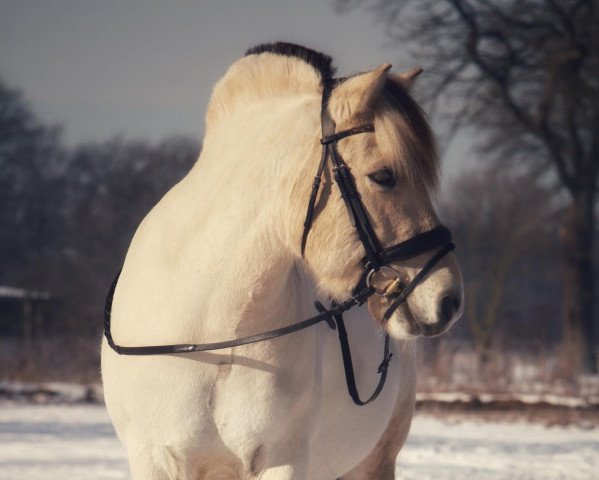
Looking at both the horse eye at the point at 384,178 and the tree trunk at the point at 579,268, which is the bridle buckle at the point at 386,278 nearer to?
the horse eye at the point at 384,178

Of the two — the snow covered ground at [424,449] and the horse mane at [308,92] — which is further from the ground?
the horse mane at [308,92]

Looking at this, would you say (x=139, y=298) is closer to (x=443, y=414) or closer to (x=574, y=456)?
(x=574, y=456)

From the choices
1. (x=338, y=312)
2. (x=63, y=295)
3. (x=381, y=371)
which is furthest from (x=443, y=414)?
(x=63, y=295)

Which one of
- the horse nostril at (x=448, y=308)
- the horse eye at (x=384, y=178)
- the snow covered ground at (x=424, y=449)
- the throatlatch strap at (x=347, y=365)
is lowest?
the snow covered ground at (x=424, y=449)

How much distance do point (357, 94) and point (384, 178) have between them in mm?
310

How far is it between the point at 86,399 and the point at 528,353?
→ 7.44 meters

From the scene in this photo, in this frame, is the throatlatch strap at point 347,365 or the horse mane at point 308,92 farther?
the throatlatch strap at point 347,365

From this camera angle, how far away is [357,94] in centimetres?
304

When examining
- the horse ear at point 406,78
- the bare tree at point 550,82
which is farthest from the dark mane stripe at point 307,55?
the bare tree at point 550,82

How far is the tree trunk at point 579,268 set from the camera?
18.1 metres

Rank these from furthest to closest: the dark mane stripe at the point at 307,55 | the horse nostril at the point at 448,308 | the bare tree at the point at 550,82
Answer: the bare tree at the point at 550,82 → the dark mane stripe at the point at 307,55 → the horse nostril at the point at 448,308

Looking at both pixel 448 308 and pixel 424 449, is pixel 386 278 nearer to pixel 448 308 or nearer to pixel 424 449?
pixel 448 308

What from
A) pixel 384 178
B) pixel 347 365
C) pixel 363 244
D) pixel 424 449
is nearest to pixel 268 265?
pixel 363 244

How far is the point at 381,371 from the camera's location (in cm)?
422
